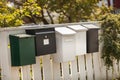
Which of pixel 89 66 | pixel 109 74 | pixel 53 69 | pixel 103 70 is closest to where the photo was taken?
pixel 53 69

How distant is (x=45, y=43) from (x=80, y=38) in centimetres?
106

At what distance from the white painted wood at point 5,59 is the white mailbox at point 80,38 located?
1.64 metres

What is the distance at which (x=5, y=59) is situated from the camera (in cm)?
627

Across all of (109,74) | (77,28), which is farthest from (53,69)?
(109,74)

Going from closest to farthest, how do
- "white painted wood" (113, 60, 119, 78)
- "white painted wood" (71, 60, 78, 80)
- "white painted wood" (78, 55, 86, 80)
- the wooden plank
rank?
"white painted wood" (71, 60, 78, 80), "white painted wood" (78, 55, 86, 80), the wooden plank, "white painted wood" (113, 60, 119, 78)

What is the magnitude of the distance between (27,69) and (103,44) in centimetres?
227

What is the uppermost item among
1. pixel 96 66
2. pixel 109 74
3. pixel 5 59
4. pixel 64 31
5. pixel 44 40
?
pixel 64 31

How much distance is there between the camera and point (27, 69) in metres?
6.49

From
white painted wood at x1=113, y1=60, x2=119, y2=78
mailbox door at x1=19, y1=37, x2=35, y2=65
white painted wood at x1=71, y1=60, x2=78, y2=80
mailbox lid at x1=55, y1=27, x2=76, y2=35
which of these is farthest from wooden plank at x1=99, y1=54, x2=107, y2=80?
mailbox door at x1=19, y1=37, x2=35, y2=65

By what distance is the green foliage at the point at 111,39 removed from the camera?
754 centimetres

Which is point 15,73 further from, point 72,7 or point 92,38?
point 72,7

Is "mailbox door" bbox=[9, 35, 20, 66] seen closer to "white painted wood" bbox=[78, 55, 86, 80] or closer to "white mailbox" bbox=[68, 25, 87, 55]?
"white mailbox" bbox=[68, 25, 87, 55]

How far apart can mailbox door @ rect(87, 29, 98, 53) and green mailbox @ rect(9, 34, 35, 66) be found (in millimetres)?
1652

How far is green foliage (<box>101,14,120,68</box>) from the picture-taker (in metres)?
7.54
